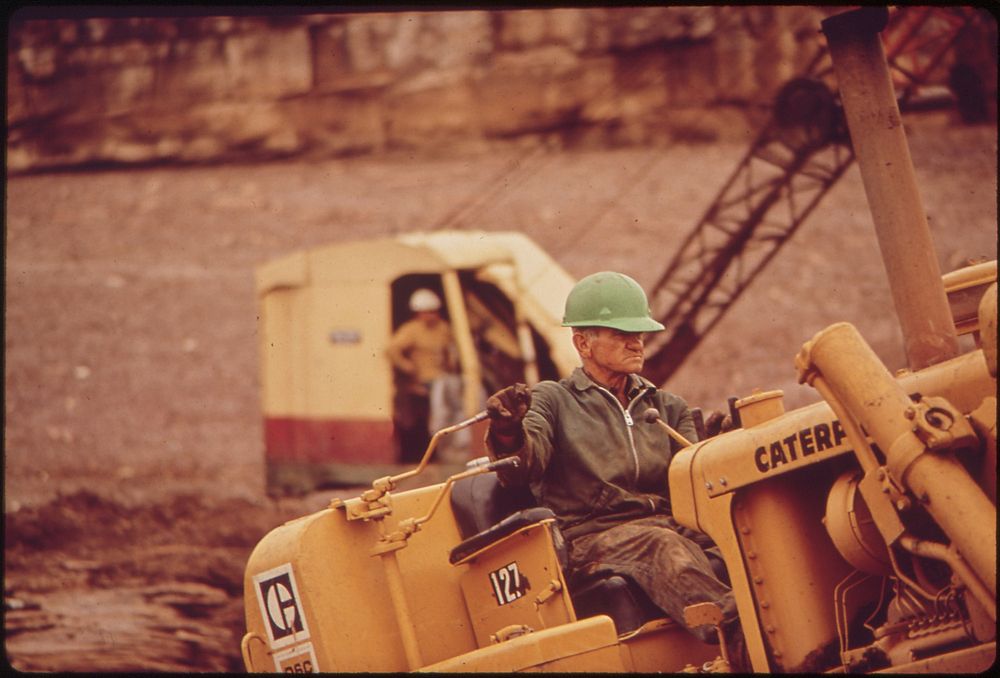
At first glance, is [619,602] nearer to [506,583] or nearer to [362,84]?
[506,583]

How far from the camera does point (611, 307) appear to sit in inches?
236

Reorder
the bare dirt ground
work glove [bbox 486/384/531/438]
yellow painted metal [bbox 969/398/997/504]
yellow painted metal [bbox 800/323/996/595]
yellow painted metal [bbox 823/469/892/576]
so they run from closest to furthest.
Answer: yellow painted metal [bbox 800/323/996/595] < yellow painted metal [bbox 969/398/997/504] < yellow painted metal [bbox 823/469/892/576] < work glove [bbox 486/384/531/438] < the bare dirt ground

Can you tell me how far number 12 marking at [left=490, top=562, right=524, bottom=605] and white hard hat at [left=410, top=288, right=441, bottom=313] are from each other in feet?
32.5

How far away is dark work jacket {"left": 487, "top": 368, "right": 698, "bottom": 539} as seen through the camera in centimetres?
577

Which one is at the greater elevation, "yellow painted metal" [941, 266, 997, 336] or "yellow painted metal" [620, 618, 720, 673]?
"yellow painted metal" [941, 266, 997, 336]

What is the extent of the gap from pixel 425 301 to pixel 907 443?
11271 millimetres

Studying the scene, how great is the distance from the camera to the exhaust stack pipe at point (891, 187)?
5488 mm

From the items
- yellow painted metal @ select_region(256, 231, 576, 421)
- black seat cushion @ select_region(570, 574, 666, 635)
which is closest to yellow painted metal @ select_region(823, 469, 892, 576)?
black seat cushion @ select_region(570, 574, 666, 635)

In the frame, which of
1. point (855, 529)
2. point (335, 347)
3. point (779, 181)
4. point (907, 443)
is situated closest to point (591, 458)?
point (855, 529)

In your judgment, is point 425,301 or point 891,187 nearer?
point 891,187

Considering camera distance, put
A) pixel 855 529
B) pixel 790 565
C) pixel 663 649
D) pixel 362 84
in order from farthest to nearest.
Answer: pixel 362 84 → pixel 663 649 → pixel 790 565 → pixel 855 529

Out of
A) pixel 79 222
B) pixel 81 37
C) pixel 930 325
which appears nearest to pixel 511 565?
pixel 930 325

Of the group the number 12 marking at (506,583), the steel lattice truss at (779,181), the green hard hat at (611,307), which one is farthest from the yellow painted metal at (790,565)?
the steel lattice truss at (779,181)

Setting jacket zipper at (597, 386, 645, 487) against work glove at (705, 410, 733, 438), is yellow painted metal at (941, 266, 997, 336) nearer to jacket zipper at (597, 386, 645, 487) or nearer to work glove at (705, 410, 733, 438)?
work glove at (705, 410, 733, 438)
